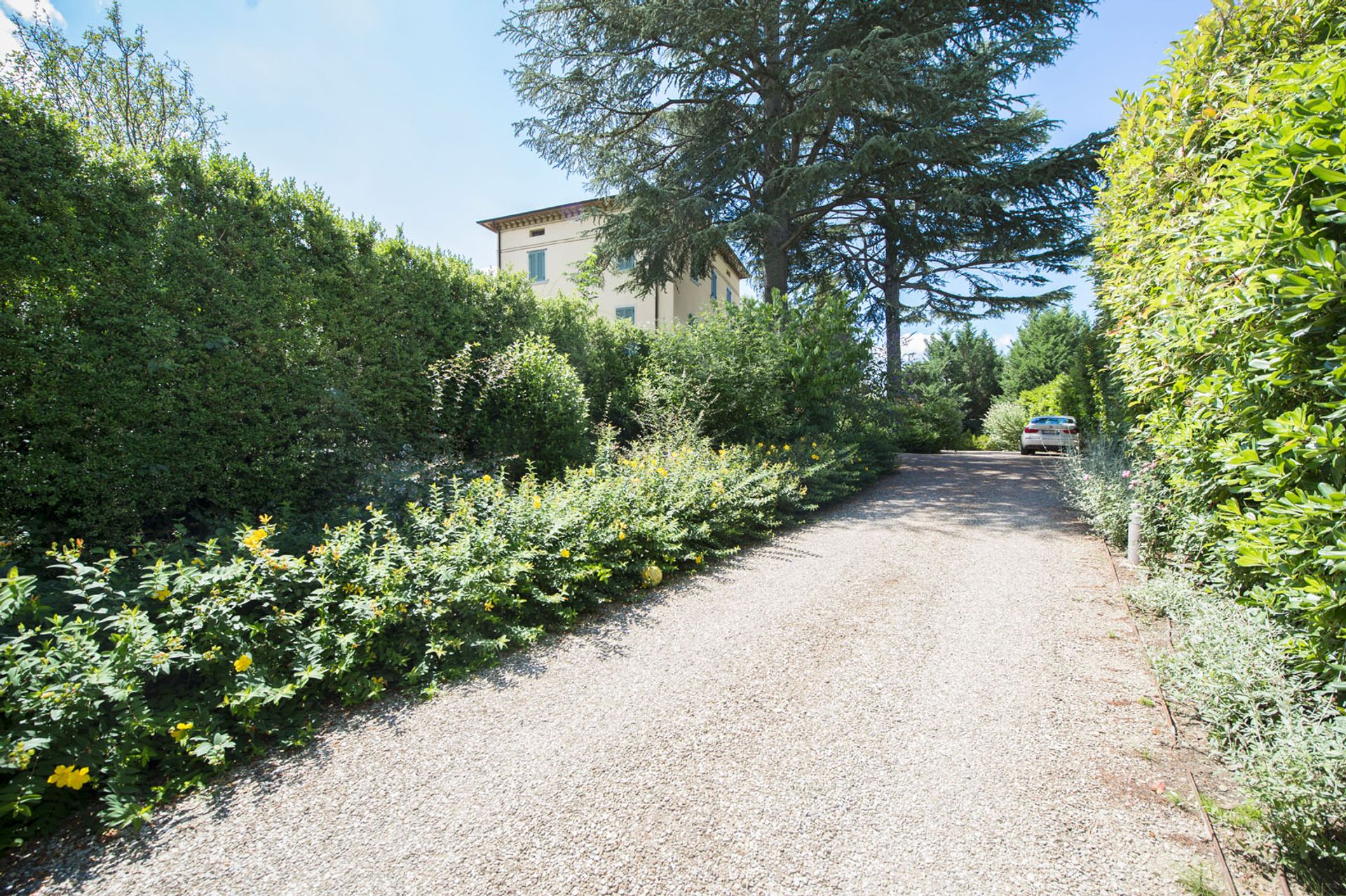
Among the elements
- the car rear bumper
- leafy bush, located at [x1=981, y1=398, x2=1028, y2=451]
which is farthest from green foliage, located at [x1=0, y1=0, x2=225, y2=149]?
leafy bush, located at [x1=981, y1=398, x2=1028, y2=451]

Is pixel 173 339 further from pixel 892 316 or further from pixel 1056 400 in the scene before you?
pixel 1056 400

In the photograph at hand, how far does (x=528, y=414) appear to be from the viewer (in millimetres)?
7320

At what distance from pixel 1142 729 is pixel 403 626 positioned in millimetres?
3777

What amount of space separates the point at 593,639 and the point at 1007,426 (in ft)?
82.8

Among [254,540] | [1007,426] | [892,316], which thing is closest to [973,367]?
[1007,426]

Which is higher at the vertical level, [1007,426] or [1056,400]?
[1056,400]

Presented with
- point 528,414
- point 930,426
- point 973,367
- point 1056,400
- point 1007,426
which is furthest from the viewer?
point 973,367

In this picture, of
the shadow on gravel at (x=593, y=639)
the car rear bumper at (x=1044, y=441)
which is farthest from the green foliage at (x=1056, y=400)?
the shadow on gravel at (x=593, y=639)

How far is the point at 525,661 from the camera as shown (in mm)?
3408

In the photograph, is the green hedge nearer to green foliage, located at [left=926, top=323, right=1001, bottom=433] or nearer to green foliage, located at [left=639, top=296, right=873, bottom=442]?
green foliage, located at [left=639, top=296, right=873, bottom=442]

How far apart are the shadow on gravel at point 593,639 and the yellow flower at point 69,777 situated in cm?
23

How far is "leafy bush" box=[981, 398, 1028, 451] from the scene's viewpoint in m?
23.8

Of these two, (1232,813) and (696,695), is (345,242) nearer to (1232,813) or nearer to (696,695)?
(696,695)

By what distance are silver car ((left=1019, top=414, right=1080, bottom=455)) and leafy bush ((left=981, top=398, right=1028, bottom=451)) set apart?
5398 millimetres
